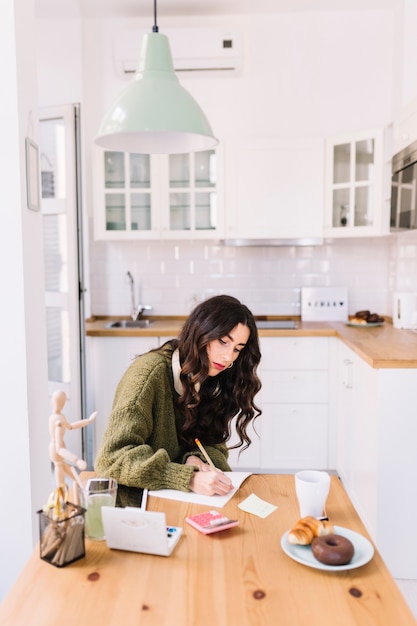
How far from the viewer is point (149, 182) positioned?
13.5ft

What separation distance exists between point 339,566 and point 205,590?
0.26m

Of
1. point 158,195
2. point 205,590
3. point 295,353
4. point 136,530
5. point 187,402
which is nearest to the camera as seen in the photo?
point 205,590

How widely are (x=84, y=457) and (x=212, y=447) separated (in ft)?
7.05

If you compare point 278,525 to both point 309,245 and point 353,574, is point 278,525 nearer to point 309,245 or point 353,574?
point 353,574

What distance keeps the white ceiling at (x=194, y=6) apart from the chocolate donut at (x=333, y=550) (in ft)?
12.6

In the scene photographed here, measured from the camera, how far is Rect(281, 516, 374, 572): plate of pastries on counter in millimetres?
1135

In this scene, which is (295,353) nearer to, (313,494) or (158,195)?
(158,195)

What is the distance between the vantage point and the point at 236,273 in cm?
445

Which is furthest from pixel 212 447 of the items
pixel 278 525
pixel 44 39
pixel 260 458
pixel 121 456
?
pixel 44 39

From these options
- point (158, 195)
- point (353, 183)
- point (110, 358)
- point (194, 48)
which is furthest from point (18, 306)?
point (194, 48)

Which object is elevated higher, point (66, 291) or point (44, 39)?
point (44, 39)

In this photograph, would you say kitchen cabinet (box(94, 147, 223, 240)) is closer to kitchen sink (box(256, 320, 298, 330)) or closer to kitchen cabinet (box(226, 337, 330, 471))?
kitchen sink (box(256, 320, 298, 330))

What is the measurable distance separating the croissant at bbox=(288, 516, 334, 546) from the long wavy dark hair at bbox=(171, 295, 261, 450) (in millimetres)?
698

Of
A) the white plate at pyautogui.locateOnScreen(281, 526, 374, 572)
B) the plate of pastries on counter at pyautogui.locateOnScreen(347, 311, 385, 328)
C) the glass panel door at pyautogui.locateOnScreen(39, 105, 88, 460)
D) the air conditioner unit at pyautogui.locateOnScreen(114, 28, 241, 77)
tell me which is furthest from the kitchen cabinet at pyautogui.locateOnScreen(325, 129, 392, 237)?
the white plate at pyautogui.locateOnScreen(281, 526, 374, 572)
